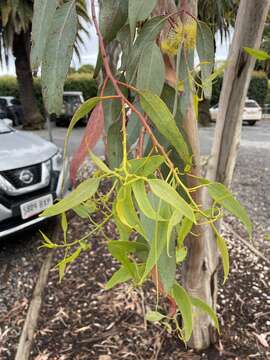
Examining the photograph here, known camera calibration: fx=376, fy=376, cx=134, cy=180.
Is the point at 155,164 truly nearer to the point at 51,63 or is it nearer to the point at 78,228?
the point at 51,63

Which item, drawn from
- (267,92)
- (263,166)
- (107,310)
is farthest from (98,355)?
(267,92)

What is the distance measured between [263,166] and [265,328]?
3.99 meters

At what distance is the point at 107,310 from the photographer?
186cm

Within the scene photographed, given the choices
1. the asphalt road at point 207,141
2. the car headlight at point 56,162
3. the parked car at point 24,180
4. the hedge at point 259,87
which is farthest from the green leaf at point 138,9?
the hedge at point 259,87

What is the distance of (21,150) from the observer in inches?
113

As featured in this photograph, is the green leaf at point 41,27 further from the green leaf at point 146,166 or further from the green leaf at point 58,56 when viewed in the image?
the green leaf at point 146,166

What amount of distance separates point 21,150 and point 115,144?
93.3 inches

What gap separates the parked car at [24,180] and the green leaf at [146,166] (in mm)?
1965

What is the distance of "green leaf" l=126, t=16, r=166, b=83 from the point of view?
61 cm

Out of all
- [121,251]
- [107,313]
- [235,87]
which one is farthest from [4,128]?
[121,251]

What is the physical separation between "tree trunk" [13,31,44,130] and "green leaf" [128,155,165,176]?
40.3 ft

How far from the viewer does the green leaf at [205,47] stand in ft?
2.29

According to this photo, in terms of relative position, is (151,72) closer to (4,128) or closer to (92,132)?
(92,132)

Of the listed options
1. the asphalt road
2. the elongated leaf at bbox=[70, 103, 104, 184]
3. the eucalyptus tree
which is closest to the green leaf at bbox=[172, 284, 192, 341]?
the eucalyptus tree
